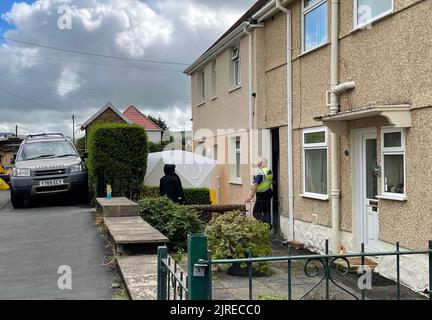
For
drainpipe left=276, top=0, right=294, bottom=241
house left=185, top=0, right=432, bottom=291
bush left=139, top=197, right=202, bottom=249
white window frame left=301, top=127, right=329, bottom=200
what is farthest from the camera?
drainpipe left=276, top=0, right=294, bottom=241

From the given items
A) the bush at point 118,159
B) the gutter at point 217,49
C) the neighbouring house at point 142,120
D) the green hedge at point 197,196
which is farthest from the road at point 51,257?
the neighbouring house at point 142,120

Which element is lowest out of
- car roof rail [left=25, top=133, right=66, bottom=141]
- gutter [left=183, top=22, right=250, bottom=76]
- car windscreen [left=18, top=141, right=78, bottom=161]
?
car windscreen [left=18, top=141, right=78, bottom=161]

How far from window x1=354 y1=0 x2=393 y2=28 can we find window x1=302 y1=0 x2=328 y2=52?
1197 millimetres

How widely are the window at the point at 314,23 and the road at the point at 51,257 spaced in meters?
5.94

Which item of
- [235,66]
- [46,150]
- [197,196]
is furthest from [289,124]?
[46,150]

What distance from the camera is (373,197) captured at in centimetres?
935

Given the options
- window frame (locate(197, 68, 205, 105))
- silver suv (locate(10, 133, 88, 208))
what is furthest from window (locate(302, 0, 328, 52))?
window frame (locate(197, 68, 205, 105))

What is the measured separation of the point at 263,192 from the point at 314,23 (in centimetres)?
402

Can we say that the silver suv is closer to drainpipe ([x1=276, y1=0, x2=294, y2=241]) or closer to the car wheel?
the car wheel

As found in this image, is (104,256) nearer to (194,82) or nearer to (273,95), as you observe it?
(273,95)

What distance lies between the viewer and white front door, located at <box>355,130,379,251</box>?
9250 millimetres

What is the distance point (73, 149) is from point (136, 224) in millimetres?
7666

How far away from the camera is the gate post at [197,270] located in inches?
117
